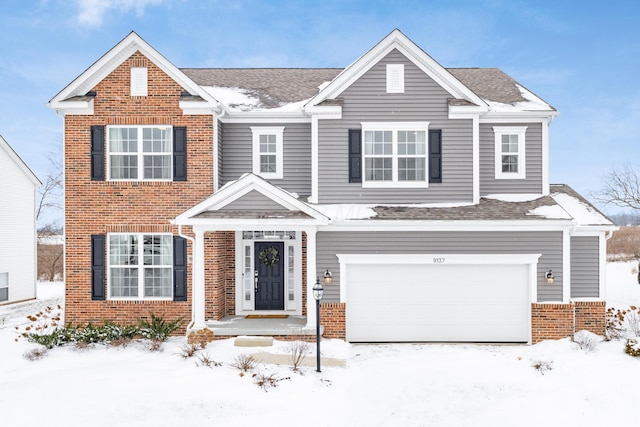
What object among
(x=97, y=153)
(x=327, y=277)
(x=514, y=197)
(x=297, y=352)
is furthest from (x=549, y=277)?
(x=97, y=153)

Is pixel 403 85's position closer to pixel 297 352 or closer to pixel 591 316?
pixel 297 352

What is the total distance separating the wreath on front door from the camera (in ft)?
44.0

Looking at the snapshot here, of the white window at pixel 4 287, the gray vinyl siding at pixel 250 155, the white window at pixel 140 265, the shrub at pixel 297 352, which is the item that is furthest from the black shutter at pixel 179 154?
the white window at pixel 4 287

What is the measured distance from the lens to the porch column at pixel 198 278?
11.1m

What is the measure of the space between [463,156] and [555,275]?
4.09m

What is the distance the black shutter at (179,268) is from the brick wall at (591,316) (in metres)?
11.2

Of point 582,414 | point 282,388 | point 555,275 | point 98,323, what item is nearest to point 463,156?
point 555,275

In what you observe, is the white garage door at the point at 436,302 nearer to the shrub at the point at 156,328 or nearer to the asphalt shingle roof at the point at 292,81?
the shrub at the point at 156,328

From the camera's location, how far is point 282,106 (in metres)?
13.4

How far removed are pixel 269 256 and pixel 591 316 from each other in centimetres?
951

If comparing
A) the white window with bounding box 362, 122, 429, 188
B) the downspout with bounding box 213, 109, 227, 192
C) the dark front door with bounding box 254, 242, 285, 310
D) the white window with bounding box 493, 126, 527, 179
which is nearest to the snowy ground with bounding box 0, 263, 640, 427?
the dark front door with bounding box 254, 242, 285, 310

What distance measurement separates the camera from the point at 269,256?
13.4 m

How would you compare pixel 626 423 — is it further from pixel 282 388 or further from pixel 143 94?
pixel 143 94

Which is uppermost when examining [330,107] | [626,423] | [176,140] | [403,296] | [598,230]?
[330,107]
